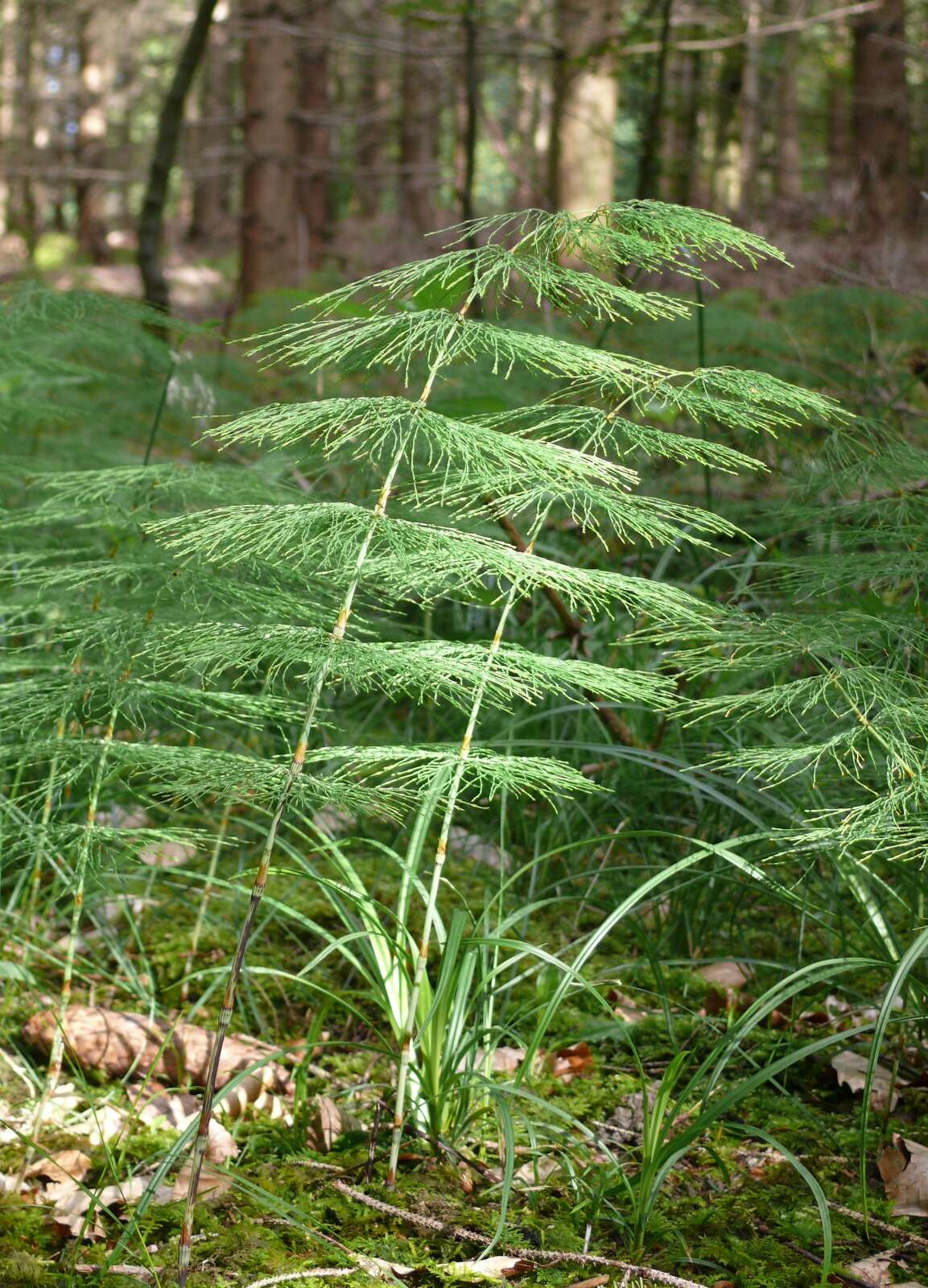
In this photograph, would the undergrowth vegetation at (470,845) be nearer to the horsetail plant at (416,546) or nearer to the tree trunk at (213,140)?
the horsetail plant at (416,546)

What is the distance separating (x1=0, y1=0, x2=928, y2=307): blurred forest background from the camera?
17.7 ft

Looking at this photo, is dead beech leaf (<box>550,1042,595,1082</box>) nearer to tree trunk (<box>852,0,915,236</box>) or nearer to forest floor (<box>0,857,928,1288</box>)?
forest floor (<box>0,857,928,1288</box>)

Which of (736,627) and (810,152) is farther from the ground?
(810,152)

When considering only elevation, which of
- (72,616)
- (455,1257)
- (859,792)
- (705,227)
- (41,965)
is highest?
(705,227)

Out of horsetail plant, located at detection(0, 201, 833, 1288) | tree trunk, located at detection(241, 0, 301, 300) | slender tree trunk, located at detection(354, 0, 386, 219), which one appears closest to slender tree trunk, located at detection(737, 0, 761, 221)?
slender tree trunk, located at detection(354, 0, 386, 219)

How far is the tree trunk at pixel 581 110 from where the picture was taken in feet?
17.6

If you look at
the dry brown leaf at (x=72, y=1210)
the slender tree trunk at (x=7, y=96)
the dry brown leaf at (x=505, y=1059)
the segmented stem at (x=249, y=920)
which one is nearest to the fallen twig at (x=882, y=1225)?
the dry brown leaf at (x=505, y=1059)

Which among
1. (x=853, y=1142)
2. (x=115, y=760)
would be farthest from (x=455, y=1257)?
(x=115, y=760)

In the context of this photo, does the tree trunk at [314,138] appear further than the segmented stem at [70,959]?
Yes

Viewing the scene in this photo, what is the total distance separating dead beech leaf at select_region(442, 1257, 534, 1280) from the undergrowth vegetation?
3 cm

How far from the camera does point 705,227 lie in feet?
4.81

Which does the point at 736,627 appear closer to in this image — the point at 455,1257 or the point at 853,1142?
the point at 853,1142

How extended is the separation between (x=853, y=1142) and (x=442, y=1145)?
666 millimetres

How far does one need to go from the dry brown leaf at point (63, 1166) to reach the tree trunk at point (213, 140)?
1749 centimetres
